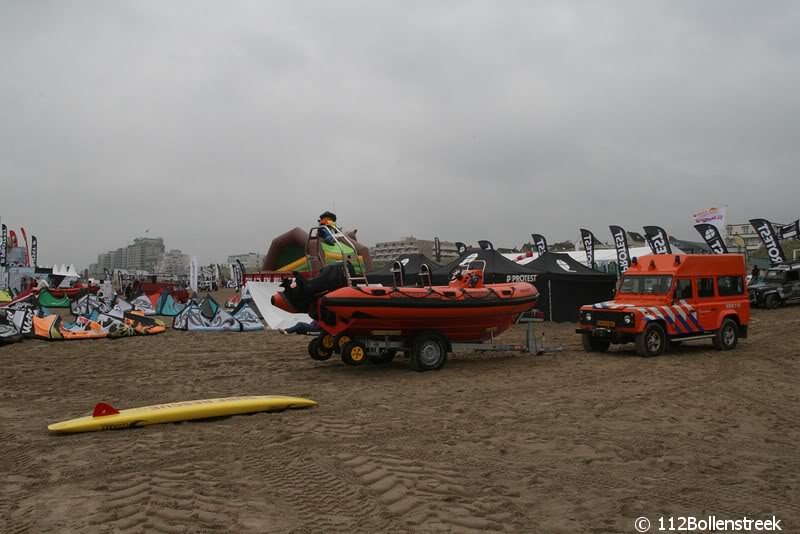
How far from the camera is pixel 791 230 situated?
947 inches

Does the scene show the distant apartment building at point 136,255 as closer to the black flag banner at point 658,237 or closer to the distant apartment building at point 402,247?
the distant apartment building at point 402,247

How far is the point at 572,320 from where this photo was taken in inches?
714

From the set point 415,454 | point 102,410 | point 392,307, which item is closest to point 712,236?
point 392,307

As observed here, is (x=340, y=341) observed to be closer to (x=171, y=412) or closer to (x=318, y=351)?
(x=318, y=351)

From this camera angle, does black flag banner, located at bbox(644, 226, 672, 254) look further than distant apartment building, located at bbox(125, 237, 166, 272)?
No

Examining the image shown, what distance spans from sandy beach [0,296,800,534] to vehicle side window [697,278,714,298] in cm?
262

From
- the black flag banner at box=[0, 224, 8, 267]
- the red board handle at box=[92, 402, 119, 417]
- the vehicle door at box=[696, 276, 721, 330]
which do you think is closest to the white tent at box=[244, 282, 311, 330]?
the vehicle door at box=[696, 276, 721, 330]

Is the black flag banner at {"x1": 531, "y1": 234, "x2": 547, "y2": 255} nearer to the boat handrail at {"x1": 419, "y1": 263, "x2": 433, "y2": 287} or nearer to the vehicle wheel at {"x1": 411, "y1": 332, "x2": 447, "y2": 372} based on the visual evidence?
the boat handrail at {"x1": 419, "y1": 263, "x2": 433, "y2": 287}

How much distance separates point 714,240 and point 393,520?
21753 millimetres

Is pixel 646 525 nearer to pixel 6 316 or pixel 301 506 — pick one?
pixel 301 506

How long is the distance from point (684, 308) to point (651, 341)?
1.03m

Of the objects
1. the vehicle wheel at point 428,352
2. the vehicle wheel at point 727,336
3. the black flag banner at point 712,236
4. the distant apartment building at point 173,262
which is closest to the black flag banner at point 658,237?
the black flag banner at point 712,236

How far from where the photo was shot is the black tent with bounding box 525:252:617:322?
1777 centimetres

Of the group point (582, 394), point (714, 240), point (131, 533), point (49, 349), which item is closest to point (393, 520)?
point (131, 533)
